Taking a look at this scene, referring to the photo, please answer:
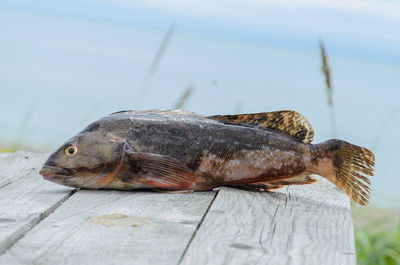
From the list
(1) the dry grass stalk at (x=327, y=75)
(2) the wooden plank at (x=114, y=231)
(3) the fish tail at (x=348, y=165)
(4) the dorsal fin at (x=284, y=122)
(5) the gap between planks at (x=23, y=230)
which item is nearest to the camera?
(2) the wooden plank at (x=114, y=231)

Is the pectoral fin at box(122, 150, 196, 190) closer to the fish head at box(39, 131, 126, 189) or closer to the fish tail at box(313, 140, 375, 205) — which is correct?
the fish head at box(39, 131, 126, 189)

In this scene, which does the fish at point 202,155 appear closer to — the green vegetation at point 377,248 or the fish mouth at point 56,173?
the fish mouth at point 56,173

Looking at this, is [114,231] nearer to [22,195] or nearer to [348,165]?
[22,195]

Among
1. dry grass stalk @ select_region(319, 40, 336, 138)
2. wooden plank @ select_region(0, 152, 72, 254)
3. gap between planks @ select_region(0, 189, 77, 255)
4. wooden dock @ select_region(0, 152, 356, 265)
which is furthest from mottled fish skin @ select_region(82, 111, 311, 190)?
dry grass stalk @ select_region(319, 40, 336, 138)

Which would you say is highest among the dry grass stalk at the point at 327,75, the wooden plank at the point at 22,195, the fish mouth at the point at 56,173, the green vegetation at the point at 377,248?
the dry grass stalk at the point at 327,75

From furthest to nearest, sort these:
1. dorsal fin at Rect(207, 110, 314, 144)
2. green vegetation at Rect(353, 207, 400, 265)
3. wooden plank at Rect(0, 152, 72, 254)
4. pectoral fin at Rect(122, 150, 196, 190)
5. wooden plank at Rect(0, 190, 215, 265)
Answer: green vegetation at Rect(353, 207, 400, 265) → dorsal fin at Rect(207, 110, 314, 144) → pectoral fin at Rect(122, 150, 196, 190) → wooden plank at Rect(0, 152, 72, 254) → wooden plank at Rect(0, 190, 215, 265)

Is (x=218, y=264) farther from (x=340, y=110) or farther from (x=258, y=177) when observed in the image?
(x=340, y=110)

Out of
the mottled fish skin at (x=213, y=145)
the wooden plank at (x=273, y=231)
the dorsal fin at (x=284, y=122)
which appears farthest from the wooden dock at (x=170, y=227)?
the dorsal fin at (x=284, y=122)

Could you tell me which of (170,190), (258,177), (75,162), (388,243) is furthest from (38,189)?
(388,243)
